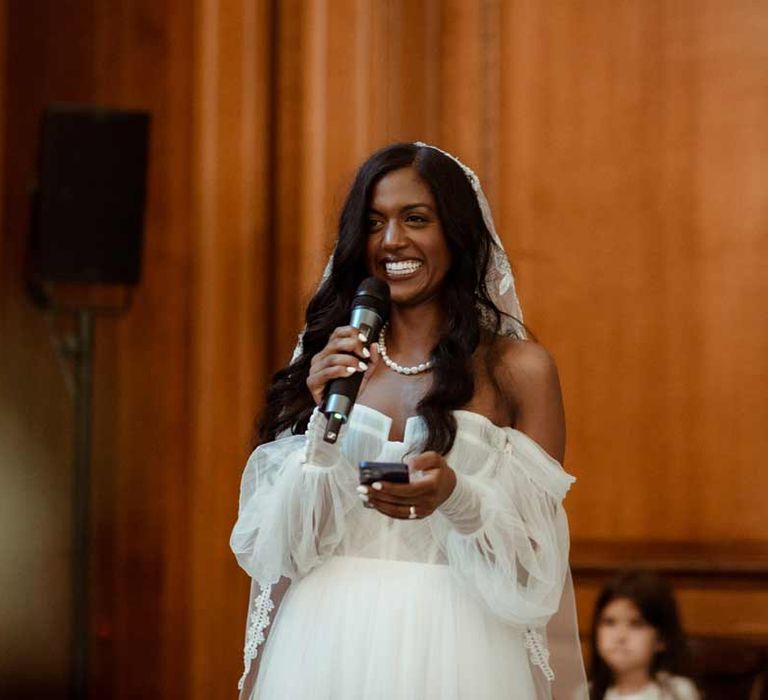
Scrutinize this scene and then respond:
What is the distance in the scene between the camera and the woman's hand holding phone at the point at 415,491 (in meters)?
2.46

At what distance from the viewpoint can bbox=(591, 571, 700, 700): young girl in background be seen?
12.5ft

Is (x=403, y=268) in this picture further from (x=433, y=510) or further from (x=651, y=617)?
(x=651, y=617)

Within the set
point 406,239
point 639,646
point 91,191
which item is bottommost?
point 639,646

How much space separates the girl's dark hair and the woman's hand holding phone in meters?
1.47

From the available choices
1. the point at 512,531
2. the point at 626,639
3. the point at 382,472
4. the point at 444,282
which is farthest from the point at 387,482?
the point at 626,639

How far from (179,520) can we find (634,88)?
6.31ft

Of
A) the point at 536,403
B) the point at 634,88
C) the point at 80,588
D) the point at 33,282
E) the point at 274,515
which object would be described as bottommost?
the point at 80,588

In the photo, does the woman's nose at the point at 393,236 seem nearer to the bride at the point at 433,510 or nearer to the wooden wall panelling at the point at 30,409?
the bride at the point at 433,510

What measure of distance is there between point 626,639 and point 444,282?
1.29 m

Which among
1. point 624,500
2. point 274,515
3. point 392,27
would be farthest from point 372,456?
point 392,27

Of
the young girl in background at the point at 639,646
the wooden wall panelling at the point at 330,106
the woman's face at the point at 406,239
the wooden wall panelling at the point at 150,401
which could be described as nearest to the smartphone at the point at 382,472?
the woman's face at the point at 406,239

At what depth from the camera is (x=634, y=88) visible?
4.80 m

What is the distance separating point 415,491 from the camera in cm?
248

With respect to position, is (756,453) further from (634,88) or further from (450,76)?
(450,76)
